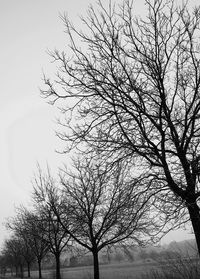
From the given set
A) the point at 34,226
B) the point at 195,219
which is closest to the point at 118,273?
the point at 34,226

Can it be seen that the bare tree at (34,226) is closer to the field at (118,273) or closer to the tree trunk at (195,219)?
the field at (118,273)

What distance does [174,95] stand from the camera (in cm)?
647

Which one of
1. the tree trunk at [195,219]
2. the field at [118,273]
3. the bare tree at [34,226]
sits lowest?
the field at [118,273]

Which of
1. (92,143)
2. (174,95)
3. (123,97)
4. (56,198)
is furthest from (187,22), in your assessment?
(56,198)

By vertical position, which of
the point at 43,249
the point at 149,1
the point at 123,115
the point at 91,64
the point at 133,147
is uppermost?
the point at 149,1

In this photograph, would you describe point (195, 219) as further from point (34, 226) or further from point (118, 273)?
point (118, 273)

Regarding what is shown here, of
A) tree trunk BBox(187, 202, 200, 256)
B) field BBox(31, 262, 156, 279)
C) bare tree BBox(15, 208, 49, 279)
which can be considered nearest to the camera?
tree trunk BBox(187, 202, 200, 256)

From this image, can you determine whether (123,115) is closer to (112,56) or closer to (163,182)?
(112,56)

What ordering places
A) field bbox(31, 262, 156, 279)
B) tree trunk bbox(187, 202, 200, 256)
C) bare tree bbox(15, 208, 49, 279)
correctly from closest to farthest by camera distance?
1. tree trunk bbox(187, 202, 200, 256)
2. bare tree bbox(15, 208, 49, 279)
3. field bbox(31, 262, 156, 279)

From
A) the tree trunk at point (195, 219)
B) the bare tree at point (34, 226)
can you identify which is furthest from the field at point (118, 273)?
the tree trunk at point (195, 219)

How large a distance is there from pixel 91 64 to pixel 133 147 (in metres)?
2.25

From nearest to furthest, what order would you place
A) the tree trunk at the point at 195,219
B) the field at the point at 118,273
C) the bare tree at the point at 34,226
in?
the tree trunk at the point at 195,219, the bare tree at the point at 34,226, the field at the point at 118,273

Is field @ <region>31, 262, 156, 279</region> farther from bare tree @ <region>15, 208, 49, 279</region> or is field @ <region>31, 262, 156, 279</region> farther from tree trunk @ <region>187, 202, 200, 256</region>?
tree trunk @ <region>187, 202, 200, 256</region>

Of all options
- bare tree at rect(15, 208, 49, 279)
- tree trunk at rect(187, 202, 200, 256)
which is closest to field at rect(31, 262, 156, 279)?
bare tree at rect(15, 208, 49, 279)
